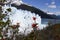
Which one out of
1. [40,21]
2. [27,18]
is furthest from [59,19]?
[27,18]

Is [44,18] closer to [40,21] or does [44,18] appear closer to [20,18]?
[40,21]

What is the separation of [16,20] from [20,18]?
0.15 meters

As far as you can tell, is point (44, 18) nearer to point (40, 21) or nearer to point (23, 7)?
point (40, 21)

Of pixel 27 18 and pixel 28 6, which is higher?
pixel 28 6

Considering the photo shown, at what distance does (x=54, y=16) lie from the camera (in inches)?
137

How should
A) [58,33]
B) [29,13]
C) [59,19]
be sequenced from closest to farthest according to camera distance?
1. [58,33]
2. [59,19]
3. [29,13]

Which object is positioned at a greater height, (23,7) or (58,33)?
(23,7)

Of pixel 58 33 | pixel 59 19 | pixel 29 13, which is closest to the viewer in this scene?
pixel 58 33

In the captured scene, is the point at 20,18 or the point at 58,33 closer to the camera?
the point at 58,33

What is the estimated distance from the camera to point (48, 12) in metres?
3.48

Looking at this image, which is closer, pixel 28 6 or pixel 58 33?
pixel 58 33

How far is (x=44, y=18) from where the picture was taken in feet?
11.8

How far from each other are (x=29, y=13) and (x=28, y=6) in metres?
0.15

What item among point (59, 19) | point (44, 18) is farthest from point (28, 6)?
point (59, 19)
